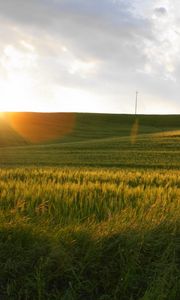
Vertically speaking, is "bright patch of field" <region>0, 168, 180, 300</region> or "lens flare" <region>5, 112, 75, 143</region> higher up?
"bright patch of field" <region>0, 168, 180, 300</region>

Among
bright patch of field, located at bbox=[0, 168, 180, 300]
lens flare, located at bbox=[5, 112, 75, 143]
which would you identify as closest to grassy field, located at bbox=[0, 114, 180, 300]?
bright patch of field, located at bbox=[0, 168, 180, 300]

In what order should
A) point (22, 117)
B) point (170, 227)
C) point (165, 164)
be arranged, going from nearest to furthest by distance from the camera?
point (170, 227)
point (165, 164)
point (22, 117)

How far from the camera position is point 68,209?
7.39 m

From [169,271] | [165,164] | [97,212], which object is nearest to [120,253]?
[169,271]

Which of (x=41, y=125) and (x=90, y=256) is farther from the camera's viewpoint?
(x=41, y=125)

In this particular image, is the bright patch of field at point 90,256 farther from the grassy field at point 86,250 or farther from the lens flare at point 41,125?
the lens flare at point 41,125

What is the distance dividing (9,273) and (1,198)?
7.27 ft

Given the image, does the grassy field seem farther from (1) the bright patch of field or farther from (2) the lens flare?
(2) the lens flare

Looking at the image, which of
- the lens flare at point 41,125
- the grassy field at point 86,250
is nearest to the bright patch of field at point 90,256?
the grassy field at point 86,250

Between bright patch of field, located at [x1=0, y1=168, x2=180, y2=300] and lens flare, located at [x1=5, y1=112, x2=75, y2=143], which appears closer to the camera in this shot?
bright patch of field, located at [x1=0, y1=168, x2=180, y2=300]

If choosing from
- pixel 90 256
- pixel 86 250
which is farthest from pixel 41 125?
pixel 90 256

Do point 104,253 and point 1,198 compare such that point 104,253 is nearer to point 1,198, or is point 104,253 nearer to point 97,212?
point 97,212

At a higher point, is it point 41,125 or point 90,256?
point 90,256

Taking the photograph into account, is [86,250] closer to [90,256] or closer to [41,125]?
[90,256]
